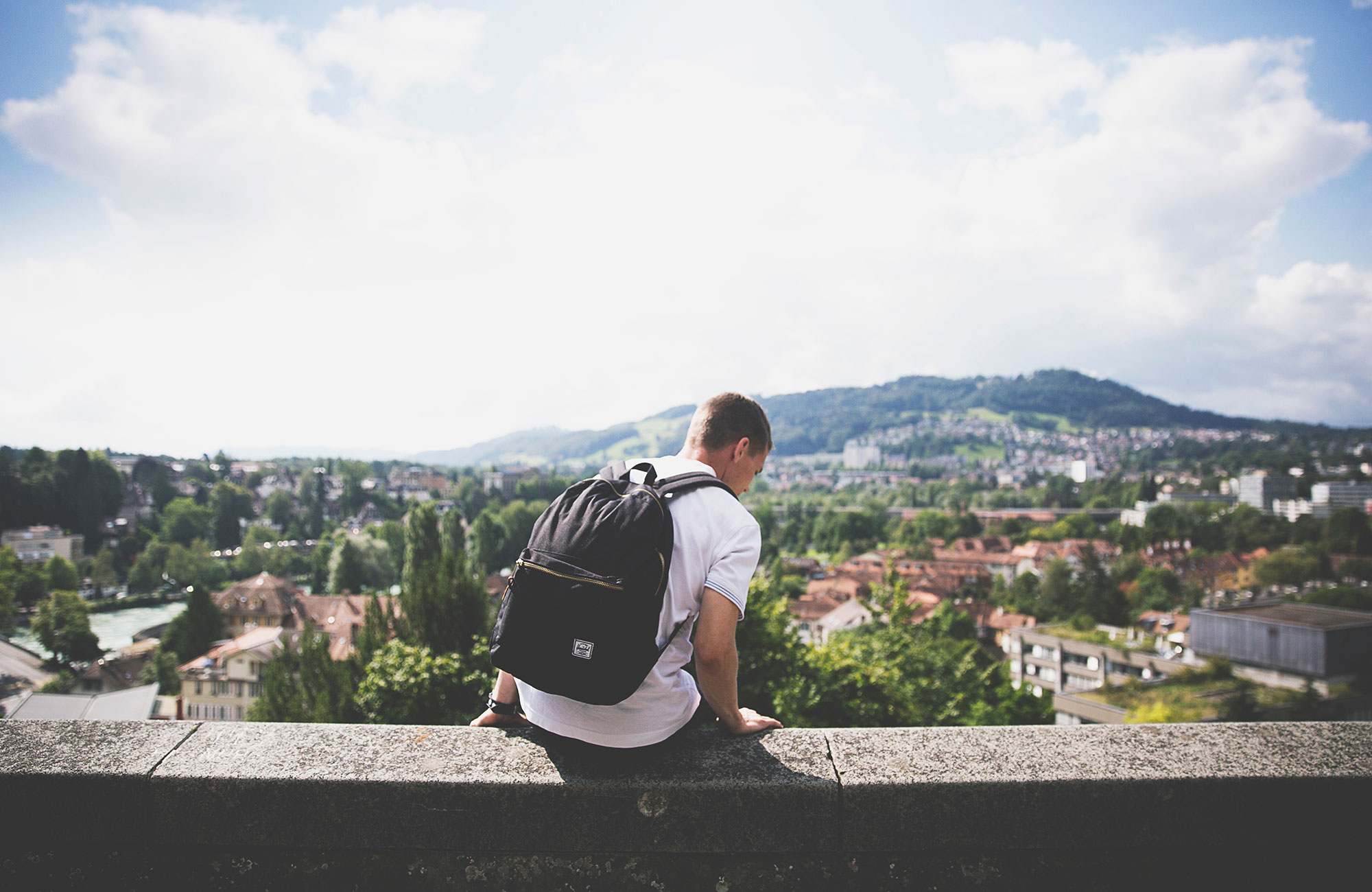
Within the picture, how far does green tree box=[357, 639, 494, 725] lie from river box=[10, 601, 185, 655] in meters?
46.1

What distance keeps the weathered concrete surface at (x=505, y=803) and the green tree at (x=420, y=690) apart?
904cm

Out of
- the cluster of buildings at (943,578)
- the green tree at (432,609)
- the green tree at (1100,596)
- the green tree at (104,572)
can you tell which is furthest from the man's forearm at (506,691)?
the green tree at (104,572)

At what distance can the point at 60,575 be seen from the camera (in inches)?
2343

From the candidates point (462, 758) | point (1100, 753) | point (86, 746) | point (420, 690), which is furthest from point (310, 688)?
point (1100, 753)

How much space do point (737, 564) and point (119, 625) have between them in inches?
2750

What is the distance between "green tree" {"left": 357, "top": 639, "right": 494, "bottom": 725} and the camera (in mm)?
10453

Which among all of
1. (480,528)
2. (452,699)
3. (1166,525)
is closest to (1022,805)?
(452,699)

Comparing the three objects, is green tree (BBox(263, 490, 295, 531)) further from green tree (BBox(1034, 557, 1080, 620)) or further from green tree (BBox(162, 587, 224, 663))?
green tree (BBox(1034, 557, 1080, 620))

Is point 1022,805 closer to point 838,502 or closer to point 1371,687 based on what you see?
point 1371,687

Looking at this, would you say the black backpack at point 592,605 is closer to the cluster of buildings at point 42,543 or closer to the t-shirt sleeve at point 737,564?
the t-shirt sleeve at point 737,564

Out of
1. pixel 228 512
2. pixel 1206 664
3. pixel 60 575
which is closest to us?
pixel 1206 664

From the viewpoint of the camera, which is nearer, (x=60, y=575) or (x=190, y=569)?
(x=60, y=575)

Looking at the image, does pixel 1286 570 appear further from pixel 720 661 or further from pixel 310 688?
pixel 720 661

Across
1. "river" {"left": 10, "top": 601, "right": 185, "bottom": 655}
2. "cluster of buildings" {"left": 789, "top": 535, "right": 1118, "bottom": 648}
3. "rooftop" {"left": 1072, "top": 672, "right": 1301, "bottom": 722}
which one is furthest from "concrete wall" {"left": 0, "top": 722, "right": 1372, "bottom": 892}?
"river" {"left": 10, "top": 601, "right": 185, "bottom": 655}
